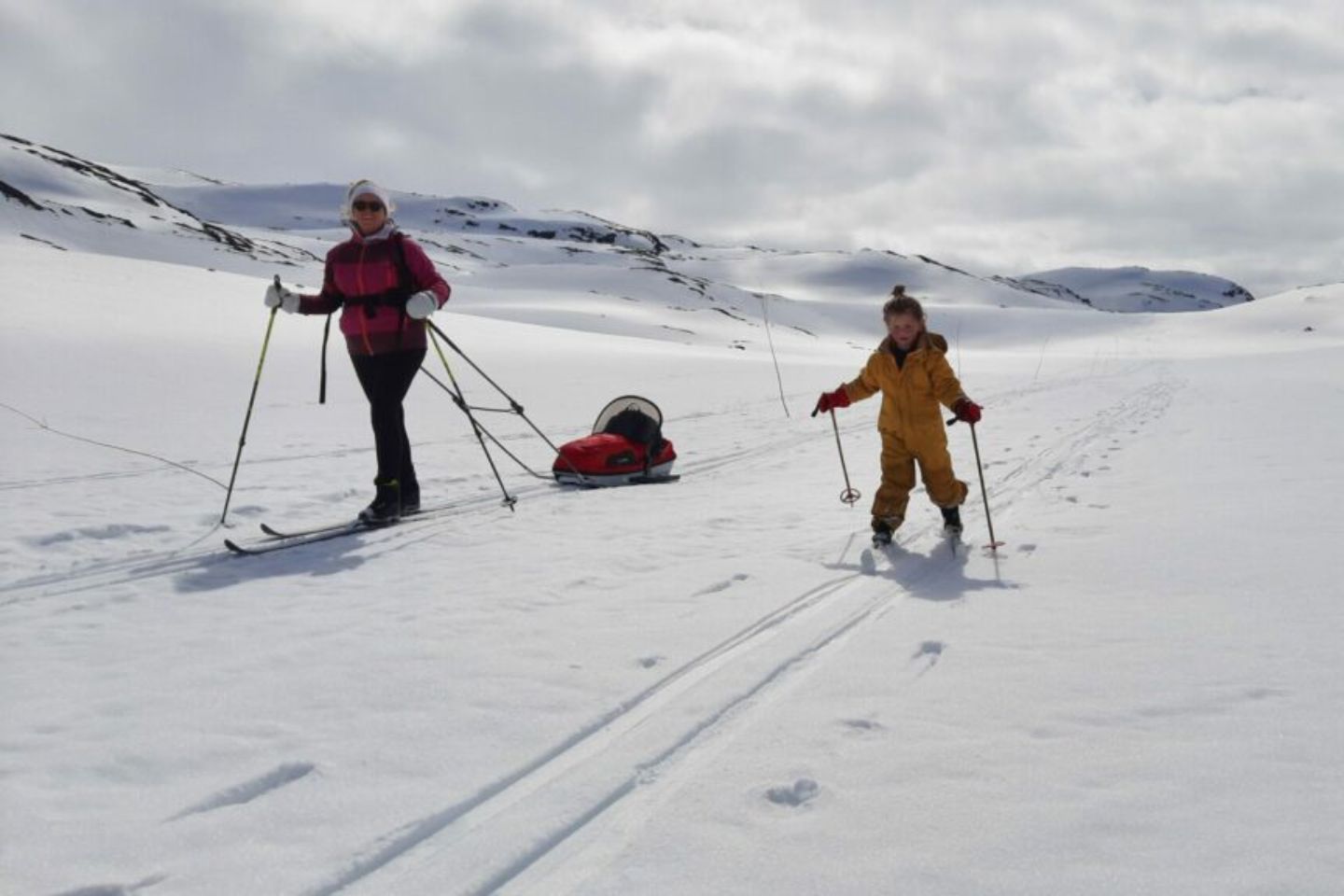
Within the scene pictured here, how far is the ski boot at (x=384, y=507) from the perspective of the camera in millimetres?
6262

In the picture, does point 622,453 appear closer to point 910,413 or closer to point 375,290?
point 375,290

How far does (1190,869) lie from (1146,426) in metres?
12.3

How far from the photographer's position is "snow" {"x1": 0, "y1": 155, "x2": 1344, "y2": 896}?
223cm

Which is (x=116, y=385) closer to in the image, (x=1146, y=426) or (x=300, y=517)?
(x=300, y=517)

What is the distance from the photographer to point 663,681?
3371 millimetres

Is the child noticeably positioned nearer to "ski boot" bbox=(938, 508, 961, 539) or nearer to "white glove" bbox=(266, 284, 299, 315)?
"ski boot" bbox=(938, 508, 961, 539)

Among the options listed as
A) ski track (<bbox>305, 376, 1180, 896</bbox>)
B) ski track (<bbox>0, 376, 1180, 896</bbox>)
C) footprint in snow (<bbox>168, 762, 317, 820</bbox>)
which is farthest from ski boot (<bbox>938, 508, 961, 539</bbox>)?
footprint in snow (<bbox>168, 762, 317, 820</bbox>)

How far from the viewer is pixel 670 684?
3346mm

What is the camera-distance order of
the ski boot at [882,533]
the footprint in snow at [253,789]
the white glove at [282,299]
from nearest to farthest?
the footprint in snow at [253,789]
the ski boot at [882,533]
the white glove at [282,299]

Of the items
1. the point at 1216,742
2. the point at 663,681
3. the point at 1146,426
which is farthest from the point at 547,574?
the point at 1146,426

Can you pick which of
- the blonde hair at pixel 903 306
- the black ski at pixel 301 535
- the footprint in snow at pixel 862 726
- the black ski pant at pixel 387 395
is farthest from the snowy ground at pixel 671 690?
the blonde hair at pixel 903 306

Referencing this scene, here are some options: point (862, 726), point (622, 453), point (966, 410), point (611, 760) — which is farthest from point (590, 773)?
point (622, 453)

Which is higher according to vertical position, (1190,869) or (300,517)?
(300,517)

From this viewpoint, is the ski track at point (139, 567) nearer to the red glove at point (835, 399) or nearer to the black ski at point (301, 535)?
the black ski at point (301, 535)
